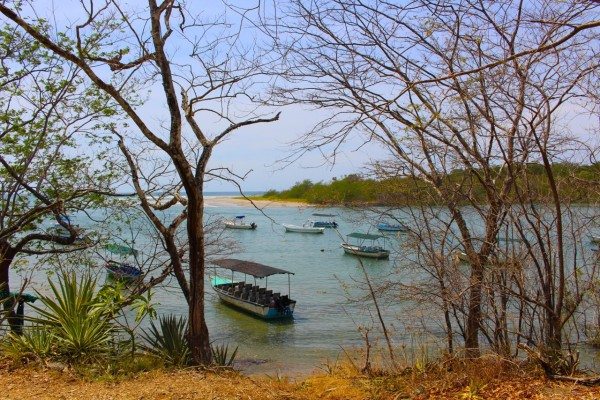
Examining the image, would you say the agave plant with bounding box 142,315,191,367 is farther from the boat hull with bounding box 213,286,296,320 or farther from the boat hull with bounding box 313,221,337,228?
the boat hull with bounding box 213,286,296,320

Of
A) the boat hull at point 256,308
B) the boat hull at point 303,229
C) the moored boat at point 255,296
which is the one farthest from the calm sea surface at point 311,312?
the boat hull at point 303,229

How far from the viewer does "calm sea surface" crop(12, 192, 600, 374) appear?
35.2 ft

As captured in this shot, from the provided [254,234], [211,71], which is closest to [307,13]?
[211,71]

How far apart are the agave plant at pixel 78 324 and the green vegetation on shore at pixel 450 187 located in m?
3.48

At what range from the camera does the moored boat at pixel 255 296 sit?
23281 mm

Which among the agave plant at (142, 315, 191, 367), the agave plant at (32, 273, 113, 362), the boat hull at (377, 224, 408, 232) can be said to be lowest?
the agave plant at (142, 315, 191, 367)

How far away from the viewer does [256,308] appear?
2405 cm

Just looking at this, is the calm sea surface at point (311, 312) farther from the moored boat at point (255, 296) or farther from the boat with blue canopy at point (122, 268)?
the boat with blue canopy at point (122, 268)

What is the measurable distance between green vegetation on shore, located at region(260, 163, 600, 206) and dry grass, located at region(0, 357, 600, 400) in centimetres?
223

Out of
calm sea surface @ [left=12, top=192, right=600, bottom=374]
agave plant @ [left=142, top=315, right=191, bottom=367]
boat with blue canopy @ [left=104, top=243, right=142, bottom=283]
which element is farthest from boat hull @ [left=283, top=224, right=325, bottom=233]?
agave plant @ [left=142, top=315, right=191, bottom=367]

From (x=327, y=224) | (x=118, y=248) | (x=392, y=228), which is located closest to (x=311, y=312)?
(x=327, y=224)

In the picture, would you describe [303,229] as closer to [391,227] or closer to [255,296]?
[255,296]

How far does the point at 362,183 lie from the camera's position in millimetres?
8680

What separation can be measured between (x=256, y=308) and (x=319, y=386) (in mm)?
17791
